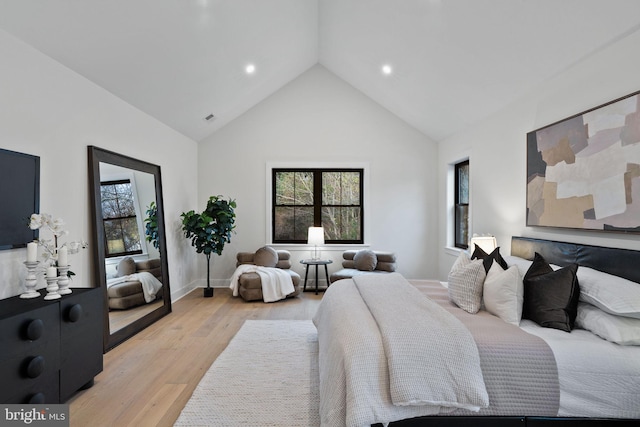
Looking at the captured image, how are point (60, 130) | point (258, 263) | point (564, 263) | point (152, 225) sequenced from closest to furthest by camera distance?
point (564, 263), point (60, 130), point (152, 225), point (258, 263)

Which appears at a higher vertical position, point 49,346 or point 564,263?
point 564,263

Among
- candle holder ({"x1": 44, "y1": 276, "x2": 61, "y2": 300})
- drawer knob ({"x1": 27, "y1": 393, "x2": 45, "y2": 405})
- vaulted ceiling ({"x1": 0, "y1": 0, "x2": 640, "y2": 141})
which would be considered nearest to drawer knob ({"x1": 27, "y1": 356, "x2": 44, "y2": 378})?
drawer knob ({"x1": 27, "y1": 393, "x2": 45, "y2": 405})

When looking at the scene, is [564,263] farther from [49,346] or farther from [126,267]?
[126,267]

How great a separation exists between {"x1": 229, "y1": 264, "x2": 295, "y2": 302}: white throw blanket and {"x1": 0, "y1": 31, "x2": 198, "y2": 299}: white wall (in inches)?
82.7

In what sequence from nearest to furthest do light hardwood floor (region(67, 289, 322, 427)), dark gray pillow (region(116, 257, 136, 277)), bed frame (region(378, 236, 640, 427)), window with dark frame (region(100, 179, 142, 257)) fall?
bed frame (region(378, 236, 640, 427))
light hardwood floor (region(67, 289, 322, 427))
window with dark frame (region(100, 179, 142, 257))
dark gray pillow (region(116, 257, 136, 277))

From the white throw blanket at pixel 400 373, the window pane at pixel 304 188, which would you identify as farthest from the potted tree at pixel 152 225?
the white throw blanket at pixel 400 373

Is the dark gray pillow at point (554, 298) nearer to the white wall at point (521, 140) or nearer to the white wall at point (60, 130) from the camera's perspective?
the white wall at point (521, 140)

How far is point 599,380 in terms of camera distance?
186cm

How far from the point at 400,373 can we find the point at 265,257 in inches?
161

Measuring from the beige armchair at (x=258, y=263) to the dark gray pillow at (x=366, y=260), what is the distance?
0.96m

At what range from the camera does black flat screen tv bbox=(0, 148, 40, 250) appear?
2.40 metres

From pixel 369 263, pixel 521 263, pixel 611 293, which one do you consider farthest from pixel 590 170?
pixel 369 263

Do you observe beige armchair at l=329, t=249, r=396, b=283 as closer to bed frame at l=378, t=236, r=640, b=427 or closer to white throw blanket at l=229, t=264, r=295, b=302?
white throw blanket at l=229, t=264, r=295, b=302

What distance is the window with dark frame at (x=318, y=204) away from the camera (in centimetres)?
632
